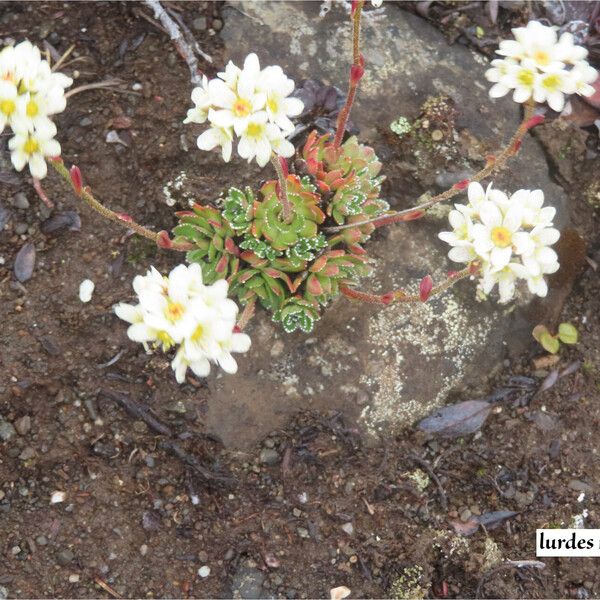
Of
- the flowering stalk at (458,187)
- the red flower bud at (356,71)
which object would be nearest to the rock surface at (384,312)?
the flowering stalk at (458,187)

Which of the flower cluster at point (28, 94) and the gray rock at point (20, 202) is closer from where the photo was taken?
the flower cluster at point (28, 94)

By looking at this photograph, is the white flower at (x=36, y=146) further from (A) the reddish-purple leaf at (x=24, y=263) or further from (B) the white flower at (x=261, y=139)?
(A) the reddish-purple leaf at (x=24, y=263)

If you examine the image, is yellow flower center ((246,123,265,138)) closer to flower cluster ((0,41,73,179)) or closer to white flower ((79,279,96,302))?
flower cluster ((0,41,73,179))

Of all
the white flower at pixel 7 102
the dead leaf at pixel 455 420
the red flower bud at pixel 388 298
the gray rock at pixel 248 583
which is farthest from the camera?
the dead leaf at pixel 455 420

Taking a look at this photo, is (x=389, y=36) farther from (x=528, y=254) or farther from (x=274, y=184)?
(x=528, y=254)

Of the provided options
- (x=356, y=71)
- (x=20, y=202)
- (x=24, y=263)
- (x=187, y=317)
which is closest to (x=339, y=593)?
(x=187, y=317)
